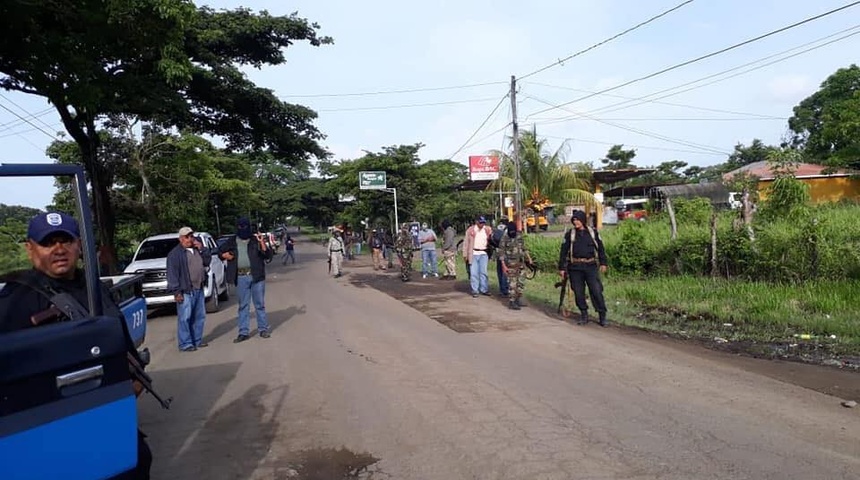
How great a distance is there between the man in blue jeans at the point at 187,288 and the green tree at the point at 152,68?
4289 mm

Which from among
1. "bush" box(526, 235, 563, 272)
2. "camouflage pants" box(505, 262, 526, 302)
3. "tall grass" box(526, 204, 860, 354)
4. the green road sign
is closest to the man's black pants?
"tall grass" box(526, 204, 860, 354)

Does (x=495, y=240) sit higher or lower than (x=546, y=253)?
higher

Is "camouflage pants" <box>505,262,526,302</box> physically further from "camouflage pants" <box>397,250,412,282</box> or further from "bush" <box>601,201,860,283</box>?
"camouflage pants" <box>397,250,412,282</box>

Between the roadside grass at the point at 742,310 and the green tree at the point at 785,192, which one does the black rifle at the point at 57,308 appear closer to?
the roadside grass at the point at 742,310

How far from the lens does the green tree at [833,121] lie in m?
28.0

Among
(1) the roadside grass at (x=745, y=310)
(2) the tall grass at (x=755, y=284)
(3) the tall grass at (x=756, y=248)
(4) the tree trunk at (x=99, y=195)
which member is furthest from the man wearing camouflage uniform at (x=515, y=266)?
(4) the tree trunk at (x=99, y=195)

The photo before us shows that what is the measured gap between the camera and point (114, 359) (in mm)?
2613

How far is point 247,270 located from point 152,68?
400 inches

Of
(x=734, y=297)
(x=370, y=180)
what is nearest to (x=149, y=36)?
(x=734, y=297)

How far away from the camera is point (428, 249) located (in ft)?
64.1

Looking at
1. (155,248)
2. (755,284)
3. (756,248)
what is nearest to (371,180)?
(155,248)

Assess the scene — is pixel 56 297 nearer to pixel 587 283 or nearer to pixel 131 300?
pixel 131 300

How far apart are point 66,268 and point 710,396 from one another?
545 cm

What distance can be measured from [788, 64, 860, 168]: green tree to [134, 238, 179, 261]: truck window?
27921mm
